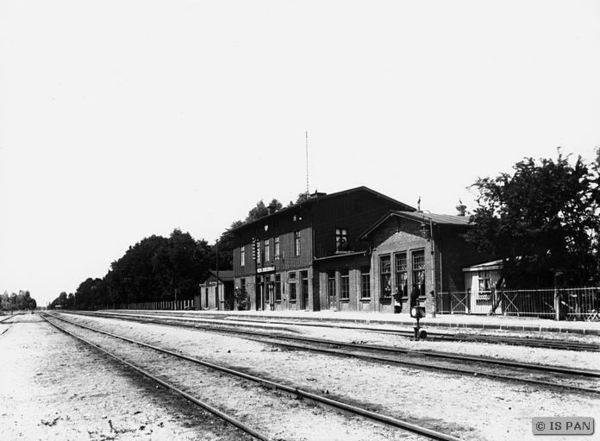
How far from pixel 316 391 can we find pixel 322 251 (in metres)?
32.6

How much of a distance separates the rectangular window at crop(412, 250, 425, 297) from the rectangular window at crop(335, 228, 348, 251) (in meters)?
10.9

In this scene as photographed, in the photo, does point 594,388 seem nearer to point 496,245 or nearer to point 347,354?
point 347,354

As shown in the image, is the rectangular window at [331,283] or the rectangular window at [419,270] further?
the rectangular window at [331,283]

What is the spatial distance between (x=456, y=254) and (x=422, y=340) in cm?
1508

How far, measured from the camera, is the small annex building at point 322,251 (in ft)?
123

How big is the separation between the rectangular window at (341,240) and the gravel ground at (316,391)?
1102 inches

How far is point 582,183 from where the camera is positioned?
23.0 metres

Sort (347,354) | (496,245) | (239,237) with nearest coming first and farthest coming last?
1. (347,354)
2. (496,245)
3. (239,237)

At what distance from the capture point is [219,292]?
59750 mm

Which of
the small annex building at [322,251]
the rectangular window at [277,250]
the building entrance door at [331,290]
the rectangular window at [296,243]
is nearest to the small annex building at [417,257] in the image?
the small annex building at [322,251]

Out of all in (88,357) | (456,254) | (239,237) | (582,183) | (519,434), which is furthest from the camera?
(239,237)

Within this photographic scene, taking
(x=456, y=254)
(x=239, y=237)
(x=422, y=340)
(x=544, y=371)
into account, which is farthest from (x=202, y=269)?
(x=544, y=371)

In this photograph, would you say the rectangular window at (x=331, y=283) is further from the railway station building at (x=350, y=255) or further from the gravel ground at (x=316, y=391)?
the gravel ground at (x=316, y=391)

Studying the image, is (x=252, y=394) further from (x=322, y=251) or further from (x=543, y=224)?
(x=322, y=251)
